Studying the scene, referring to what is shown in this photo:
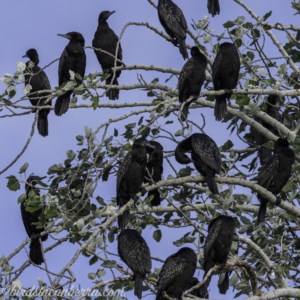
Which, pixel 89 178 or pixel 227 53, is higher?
pixel 227 53

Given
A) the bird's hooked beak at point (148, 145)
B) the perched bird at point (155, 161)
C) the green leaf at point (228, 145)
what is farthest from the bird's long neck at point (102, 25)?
the green leaf at point (228, 145)

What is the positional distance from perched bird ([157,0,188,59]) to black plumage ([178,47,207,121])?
759mm

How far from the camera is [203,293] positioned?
9.17 meters

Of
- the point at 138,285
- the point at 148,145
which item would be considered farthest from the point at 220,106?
the point at 138,285

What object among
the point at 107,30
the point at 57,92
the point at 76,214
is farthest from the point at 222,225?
the point at 107,30

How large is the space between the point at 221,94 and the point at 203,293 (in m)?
2.02

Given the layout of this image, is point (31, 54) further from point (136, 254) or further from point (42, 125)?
point (136, 254)

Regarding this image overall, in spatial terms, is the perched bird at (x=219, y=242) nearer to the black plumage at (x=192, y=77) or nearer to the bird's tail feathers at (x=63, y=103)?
the black plumage at (x=192, y=77)

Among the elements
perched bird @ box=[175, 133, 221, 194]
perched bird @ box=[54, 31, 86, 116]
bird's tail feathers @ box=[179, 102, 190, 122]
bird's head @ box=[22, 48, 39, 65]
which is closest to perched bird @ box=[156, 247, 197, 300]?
perched bird @ box=[175, 133, 221, 194]

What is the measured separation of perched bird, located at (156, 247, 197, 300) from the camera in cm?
870

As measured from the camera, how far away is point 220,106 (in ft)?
33.6

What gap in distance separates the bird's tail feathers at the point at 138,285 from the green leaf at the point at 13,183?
1277mm

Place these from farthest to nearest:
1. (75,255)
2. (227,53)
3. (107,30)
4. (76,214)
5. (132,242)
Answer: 1. (107,30)
2. (227,53)
3. (132,242)
4. (76,214)
5. (75,255)

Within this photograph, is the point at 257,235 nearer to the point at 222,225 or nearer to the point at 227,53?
the point at 222,225
